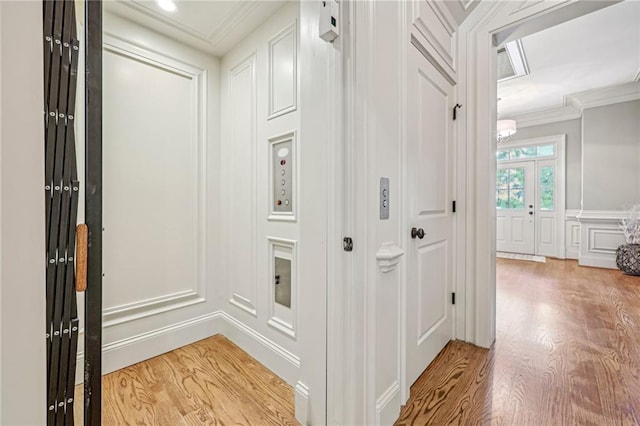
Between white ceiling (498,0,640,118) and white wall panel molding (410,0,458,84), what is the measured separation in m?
1.64

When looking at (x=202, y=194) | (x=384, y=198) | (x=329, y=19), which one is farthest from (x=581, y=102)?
(x=202, y=194)

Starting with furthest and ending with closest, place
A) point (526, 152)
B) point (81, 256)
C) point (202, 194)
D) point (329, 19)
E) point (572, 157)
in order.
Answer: point (526, 152) < point (572, 157) < point (202, 194) < point (329, 19) < point (81, 256)

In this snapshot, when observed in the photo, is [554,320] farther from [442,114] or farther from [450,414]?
[442,114]

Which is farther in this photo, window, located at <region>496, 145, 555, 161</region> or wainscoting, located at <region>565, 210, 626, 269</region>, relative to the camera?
window, located at <region>496, 145, 555, 161</region>

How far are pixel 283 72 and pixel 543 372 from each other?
Answer: 2.33 meters

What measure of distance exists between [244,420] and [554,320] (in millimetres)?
2544

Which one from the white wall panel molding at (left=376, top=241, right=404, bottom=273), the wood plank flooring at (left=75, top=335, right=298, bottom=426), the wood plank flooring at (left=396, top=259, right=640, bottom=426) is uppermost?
the white wall panel molding at (left=376, top=241, right=404, bottom=273)

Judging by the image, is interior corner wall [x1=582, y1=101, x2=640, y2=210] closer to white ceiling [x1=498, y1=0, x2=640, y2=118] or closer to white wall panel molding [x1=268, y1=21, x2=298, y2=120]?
white ceiling [x1=498, y1=0, x2=640, y2=118]

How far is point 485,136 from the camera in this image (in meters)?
1.87

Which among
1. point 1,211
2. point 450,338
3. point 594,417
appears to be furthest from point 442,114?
point 1,211

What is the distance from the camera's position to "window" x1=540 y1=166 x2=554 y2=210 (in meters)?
5.19

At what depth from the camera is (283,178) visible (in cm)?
170

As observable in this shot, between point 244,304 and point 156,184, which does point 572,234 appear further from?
point 156,184

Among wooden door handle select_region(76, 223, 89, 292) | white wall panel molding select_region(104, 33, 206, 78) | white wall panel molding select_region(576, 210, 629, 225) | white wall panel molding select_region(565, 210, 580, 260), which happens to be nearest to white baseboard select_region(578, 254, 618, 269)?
white wall panel molding select_region(565, 210, 580, 260)
